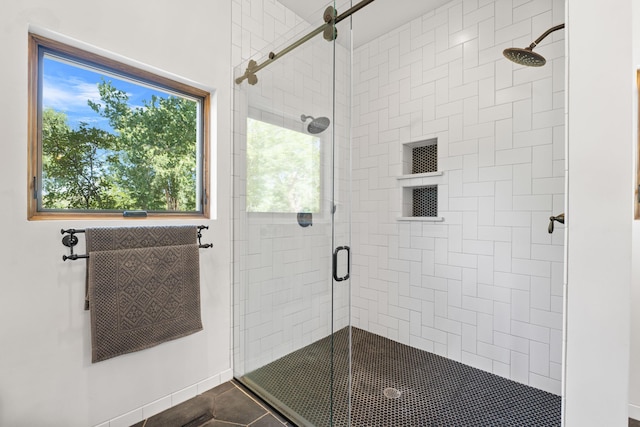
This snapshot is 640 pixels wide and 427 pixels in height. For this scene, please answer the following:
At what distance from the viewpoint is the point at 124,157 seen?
5.31 ft

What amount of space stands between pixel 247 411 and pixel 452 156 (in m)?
2.30

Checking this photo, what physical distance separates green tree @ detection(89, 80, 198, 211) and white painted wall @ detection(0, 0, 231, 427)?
0.17m

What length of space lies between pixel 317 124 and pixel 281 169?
1.25ft

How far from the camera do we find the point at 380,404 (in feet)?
5.81

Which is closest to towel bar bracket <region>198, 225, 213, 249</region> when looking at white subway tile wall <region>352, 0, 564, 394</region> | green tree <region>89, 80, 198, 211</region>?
green tree <region>89, 80, 198, 211</region>

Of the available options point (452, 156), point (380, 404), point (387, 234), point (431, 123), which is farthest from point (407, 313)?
point (431, 123)

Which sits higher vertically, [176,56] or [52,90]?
[176,56]

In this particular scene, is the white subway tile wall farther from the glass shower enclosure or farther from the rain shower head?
the glass shower enclosure

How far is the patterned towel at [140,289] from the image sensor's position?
140 centimetres

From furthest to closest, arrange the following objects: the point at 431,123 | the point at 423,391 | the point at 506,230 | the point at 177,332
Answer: the point at 431,123
the point at 506,230
the point at 423,391
the point at 177,332

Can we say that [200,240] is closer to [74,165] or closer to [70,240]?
[70,240]

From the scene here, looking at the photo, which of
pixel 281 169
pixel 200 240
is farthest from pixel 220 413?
pixel 281 169

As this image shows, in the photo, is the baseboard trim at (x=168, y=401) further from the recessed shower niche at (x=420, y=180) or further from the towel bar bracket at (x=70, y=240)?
the recessed shower niche at (x=420, y=180)

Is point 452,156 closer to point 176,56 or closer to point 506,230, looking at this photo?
point 506,230
